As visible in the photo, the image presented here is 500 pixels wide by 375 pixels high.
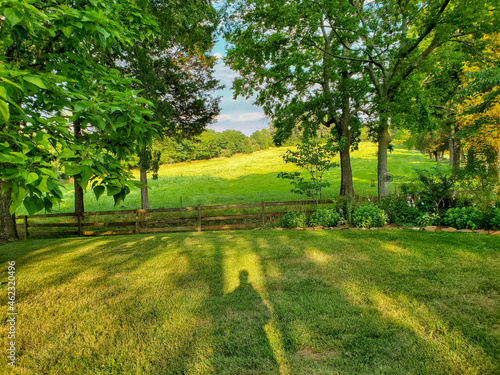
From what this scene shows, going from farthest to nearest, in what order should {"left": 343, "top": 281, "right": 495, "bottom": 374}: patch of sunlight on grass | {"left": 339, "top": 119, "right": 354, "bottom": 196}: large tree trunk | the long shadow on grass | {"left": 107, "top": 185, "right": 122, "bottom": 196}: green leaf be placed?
{"left": 339, "top": 119, "right": 354, "bottom": 196}: large tree trunk, the long shadow on grass, {"left": 343, "top": 281, "right": 495, "bottom": 374}: patch of sunlight on grass, {"left": 107, "top": 185, "right": 122, "bottom": 196}: green leaf

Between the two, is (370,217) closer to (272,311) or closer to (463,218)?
(463,218)

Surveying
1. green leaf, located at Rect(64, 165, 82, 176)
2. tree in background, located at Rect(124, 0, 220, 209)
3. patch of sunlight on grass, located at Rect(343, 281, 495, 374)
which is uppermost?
tree in background, located at Rect(124, 0, 220, 209)

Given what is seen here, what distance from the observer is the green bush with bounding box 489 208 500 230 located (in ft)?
21.1

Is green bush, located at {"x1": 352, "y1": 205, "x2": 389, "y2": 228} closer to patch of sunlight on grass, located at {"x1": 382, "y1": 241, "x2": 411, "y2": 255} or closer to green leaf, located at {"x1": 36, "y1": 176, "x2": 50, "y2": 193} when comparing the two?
patch of sunlight on grass, located at {"x1": 382, "y1": 241, "x2": 411, "y2": 255}

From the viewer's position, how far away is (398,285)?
165 inches

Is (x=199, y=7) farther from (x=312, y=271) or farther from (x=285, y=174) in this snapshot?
(x=312, y=271)

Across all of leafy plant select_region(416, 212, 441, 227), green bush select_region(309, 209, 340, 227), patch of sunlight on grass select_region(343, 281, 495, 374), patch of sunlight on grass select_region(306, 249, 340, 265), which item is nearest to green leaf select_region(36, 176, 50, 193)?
patch of sunlight on grass select_region(343, 281, 495, 374)

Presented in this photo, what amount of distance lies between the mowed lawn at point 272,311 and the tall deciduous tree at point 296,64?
9.04 m

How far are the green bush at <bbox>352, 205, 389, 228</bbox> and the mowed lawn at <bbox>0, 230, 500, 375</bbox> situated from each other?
1784 mm

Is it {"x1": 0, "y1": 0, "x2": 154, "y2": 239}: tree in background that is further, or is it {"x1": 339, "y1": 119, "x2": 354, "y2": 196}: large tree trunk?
{"x1": 339, "y1": 119, "x2": 354, "y2": 196}: large tree trunk

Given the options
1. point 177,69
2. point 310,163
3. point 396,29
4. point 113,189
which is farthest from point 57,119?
point 396,29

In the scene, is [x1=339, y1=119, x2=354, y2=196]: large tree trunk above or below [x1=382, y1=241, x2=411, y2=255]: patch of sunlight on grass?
above

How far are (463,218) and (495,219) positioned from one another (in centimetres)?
65

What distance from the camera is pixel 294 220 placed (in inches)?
354
